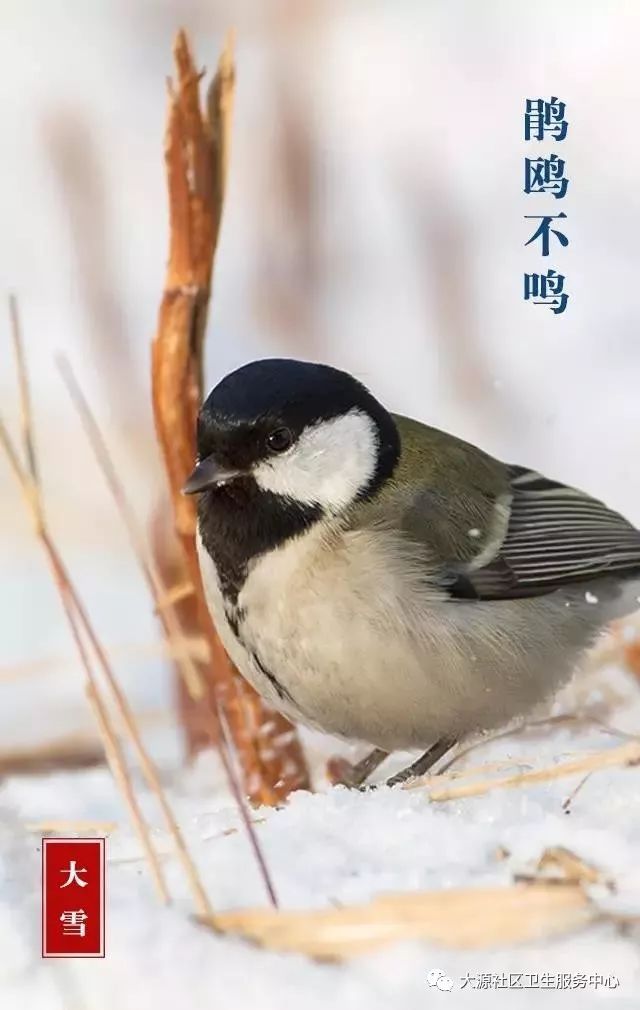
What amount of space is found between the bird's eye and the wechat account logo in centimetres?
61

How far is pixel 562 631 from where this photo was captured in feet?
6.15

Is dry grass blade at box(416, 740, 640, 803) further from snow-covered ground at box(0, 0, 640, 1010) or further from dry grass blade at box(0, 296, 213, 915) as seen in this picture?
dry grass blade at box(0, 296, 213, 915)

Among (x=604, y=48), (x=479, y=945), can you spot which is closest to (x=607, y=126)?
(x=604, y=48)

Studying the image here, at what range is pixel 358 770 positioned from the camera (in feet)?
6.50

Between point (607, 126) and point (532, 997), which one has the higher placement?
point (607, 126)

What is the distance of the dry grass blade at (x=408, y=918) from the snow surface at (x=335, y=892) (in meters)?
0.01

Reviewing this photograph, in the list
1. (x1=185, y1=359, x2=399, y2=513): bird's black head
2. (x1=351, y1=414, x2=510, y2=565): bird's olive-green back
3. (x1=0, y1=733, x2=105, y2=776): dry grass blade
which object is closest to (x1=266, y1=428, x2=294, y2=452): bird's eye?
(x1=185, y1=359, x2=399, y2=513): bird's black head

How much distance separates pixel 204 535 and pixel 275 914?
540 mm

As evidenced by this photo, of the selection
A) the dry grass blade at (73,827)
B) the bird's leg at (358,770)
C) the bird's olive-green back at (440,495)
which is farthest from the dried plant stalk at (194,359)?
the bird's olive-green back at (440,495)

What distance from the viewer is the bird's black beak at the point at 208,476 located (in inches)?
64.7

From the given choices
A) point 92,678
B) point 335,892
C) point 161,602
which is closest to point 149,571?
point 161,602

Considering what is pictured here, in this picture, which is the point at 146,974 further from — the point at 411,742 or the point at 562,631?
the point at 562,631

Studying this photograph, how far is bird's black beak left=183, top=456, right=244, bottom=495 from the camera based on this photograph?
1.64 m

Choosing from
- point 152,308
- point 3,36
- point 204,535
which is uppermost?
point 3,36
